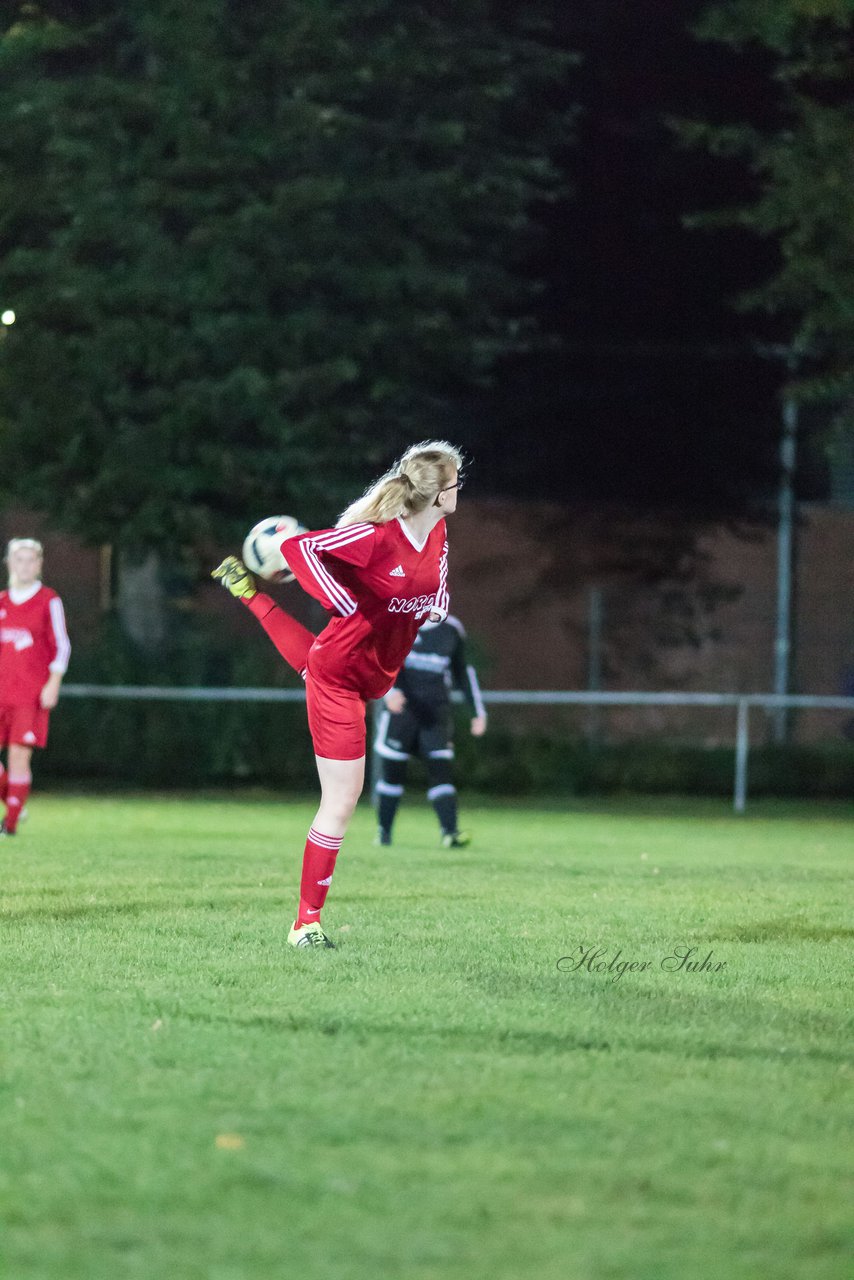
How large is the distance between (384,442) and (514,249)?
10.8ft

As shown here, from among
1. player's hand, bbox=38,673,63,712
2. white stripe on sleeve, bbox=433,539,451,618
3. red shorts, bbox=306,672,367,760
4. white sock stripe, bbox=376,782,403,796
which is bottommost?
white sock stripe, bbox=376,782,403,796

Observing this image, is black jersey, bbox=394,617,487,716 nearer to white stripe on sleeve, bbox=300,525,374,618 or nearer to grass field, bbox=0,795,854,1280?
grass field, bbox=0,795,854,1280

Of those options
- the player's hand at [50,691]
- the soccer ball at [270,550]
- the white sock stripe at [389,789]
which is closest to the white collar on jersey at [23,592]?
the player's hand at [50,691]

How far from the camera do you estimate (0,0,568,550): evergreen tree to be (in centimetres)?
2108

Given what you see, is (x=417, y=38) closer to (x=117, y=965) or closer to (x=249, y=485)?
(x=249, y=485)

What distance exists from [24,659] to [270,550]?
260 inches

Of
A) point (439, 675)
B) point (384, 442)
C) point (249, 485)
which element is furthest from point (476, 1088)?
point (384, 442)

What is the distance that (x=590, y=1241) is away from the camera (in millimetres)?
3689

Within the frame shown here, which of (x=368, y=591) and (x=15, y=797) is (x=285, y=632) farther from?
(x=15, y=797)

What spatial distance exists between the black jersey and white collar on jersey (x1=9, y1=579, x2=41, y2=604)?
9.10 feet

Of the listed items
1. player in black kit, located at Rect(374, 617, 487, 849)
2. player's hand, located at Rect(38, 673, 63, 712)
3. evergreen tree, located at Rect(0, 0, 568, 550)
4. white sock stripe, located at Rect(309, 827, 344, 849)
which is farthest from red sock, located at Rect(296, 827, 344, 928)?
evergreen tree, located at Rect(0, 0, 568, 550)

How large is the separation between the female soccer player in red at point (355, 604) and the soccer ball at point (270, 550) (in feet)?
0.43

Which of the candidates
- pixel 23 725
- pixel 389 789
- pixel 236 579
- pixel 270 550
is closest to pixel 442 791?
pixel 389 789

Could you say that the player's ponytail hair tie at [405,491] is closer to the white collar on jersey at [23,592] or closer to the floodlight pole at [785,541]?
the white collar on jersey at [23,592]
